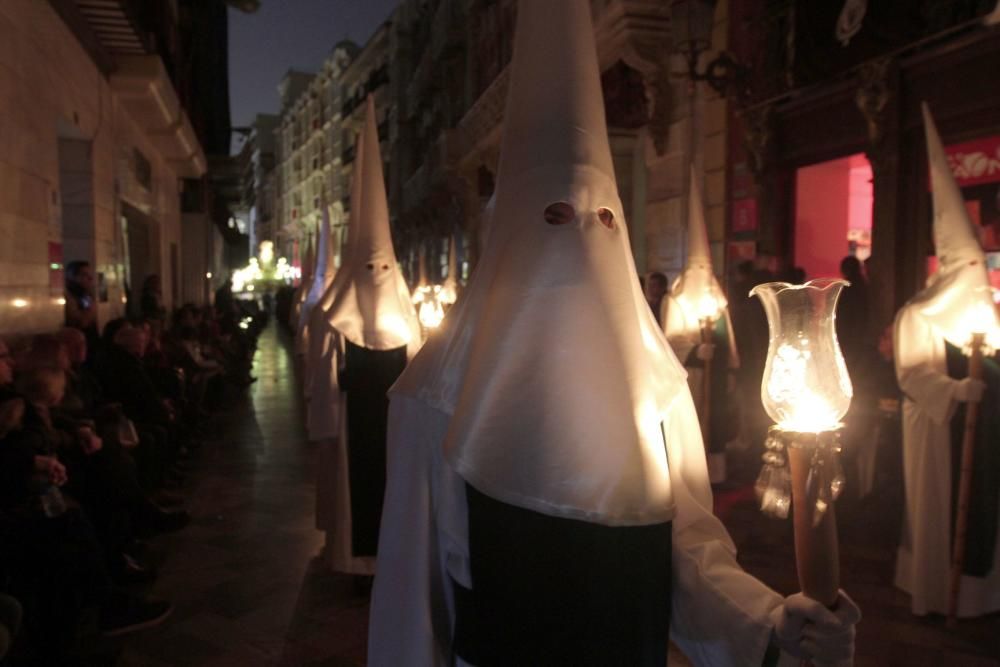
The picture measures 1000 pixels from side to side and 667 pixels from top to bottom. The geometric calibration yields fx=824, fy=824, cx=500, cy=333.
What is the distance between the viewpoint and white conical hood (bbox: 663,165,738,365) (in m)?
7.08

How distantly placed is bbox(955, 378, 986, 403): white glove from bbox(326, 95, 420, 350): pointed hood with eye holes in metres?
2.99

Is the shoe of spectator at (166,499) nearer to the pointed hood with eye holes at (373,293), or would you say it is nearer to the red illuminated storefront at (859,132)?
the pointed hood with eye holes at (373,293)

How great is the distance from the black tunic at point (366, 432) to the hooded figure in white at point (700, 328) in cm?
307

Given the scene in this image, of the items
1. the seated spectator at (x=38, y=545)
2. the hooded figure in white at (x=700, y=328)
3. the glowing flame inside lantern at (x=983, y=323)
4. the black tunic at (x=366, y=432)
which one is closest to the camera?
the seated spectator at (x=38, y=545)

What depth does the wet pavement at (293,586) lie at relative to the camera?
13.1 ft

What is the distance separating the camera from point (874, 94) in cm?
737

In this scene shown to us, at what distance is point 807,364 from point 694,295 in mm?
5728

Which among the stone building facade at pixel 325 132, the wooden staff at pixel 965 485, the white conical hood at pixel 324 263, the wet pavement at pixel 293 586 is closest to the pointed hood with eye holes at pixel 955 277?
the wooden staff at pixel 965 485

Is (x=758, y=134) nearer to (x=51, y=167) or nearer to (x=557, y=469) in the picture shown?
(x=51, y=167)

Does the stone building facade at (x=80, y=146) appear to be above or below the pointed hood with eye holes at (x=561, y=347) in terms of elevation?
above

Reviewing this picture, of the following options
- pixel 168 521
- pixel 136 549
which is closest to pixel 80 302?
pixel 168 521

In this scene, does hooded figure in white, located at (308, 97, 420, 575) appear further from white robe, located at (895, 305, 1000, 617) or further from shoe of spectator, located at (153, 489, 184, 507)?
white robe, located at (895, 305, 1000, 617)

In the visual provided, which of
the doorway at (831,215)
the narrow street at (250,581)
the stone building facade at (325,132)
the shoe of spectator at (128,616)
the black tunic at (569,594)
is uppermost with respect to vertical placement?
the stone building facade at (325,132)

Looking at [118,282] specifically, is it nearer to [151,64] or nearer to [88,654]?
[151,64]
